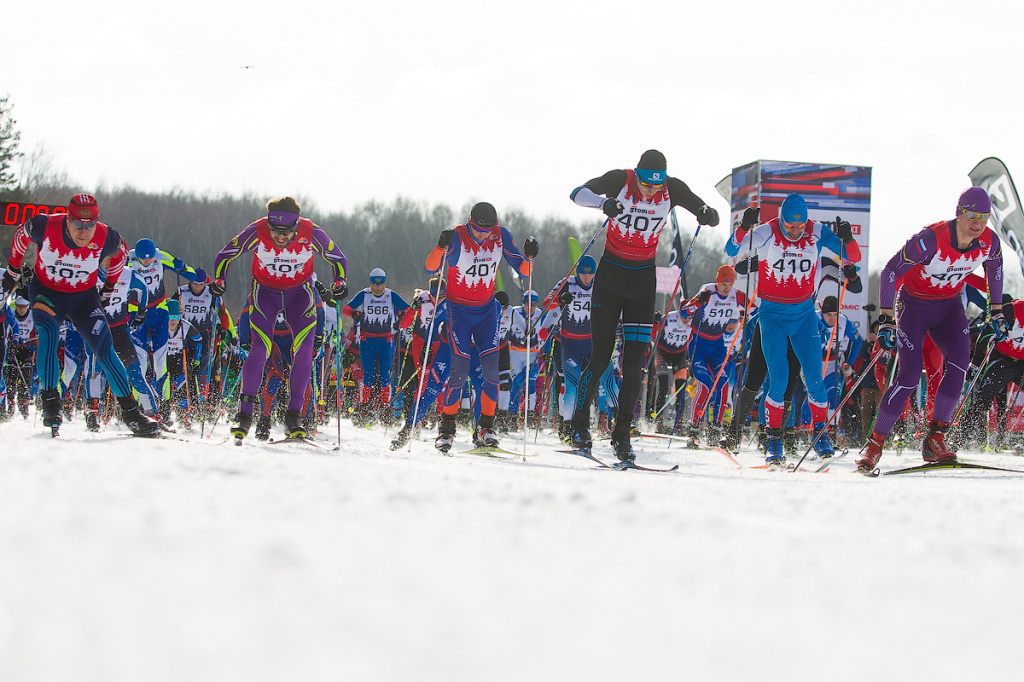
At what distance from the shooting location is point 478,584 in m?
1.79

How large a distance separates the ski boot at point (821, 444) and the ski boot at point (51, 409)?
5.34m

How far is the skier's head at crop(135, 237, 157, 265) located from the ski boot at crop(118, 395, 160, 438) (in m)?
4.43

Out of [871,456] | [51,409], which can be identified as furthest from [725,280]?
Result: [51,409]

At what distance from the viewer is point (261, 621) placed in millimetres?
1515

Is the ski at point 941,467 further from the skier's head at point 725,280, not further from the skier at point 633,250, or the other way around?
the skier's head at point 725,280

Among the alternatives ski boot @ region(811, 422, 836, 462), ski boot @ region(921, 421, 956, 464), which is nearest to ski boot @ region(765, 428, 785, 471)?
ski boot @ region(811, 422, 836, 462)

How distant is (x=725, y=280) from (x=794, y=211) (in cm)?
399

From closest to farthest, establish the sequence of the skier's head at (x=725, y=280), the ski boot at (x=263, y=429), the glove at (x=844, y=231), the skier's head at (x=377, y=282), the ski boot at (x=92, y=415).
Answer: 1. the ski boot at (x=263, y=429)
2. the glove at (x=844, y=231)
3. the ski boot at (x=92, y=415)
4. the skier's head at (x=725, y=280)
5. the skier's head at (x=377, y=282)

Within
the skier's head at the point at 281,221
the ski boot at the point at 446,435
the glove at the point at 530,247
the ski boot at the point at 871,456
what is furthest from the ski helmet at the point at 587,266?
the ski boot at the point at 871,456

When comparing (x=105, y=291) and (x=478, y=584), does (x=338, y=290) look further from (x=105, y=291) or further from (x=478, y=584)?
(x=478, y=584)

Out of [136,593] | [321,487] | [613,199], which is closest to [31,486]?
[321,487]

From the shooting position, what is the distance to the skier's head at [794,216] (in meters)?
6.83

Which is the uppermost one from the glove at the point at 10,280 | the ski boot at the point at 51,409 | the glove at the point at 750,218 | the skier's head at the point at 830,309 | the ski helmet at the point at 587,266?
the ski helmet at the point at 587,266

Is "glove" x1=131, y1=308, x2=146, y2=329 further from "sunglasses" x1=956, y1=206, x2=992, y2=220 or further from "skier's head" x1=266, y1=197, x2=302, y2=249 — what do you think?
"sunglasses" x1=956, y1=206, x2=992, y2=220
